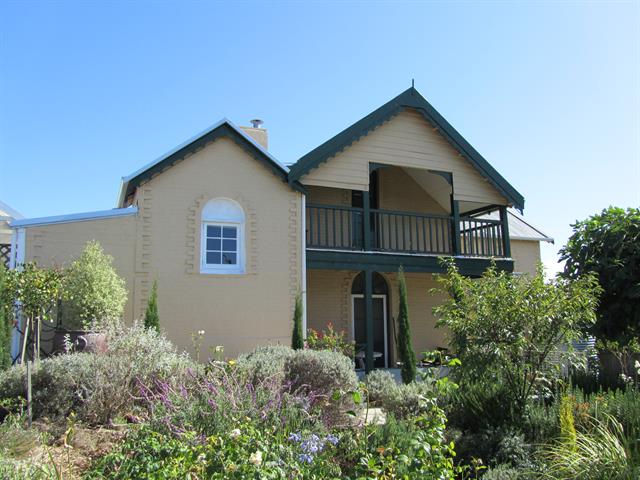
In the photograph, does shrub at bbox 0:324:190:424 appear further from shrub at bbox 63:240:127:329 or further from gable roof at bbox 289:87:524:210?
gable roof at bbox 289:87:524:210

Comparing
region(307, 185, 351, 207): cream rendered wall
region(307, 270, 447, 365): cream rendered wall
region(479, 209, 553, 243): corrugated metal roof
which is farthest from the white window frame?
region(479, 209, 553, 243): corrugated metal roof

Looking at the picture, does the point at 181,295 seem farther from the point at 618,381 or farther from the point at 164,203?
the point at 618,381

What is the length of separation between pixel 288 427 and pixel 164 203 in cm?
765

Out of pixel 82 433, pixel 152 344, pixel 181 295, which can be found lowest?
pixel 82 433

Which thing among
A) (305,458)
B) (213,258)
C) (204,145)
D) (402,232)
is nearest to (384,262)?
(402,232)

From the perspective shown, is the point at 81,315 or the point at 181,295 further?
the point at 181,295

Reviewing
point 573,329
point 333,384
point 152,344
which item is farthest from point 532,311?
point 152,344

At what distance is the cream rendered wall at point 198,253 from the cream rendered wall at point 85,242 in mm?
195

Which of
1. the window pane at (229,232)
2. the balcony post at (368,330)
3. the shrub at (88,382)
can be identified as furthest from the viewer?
the balcony post at (368,330)

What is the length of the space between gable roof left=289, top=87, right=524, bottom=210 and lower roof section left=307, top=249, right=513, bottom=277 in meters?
1.91

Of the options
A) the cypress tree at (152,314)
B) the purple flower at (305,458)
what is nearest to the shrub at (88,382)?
the purple flower at (305,458)

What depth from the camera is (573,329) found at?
22.8 ft

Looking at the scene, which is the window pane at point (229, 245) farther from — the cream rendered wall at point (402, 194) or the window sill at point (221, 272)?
the cream rendered wall at point (402, 194)

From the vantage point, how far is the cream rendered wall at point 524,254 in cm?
1900
